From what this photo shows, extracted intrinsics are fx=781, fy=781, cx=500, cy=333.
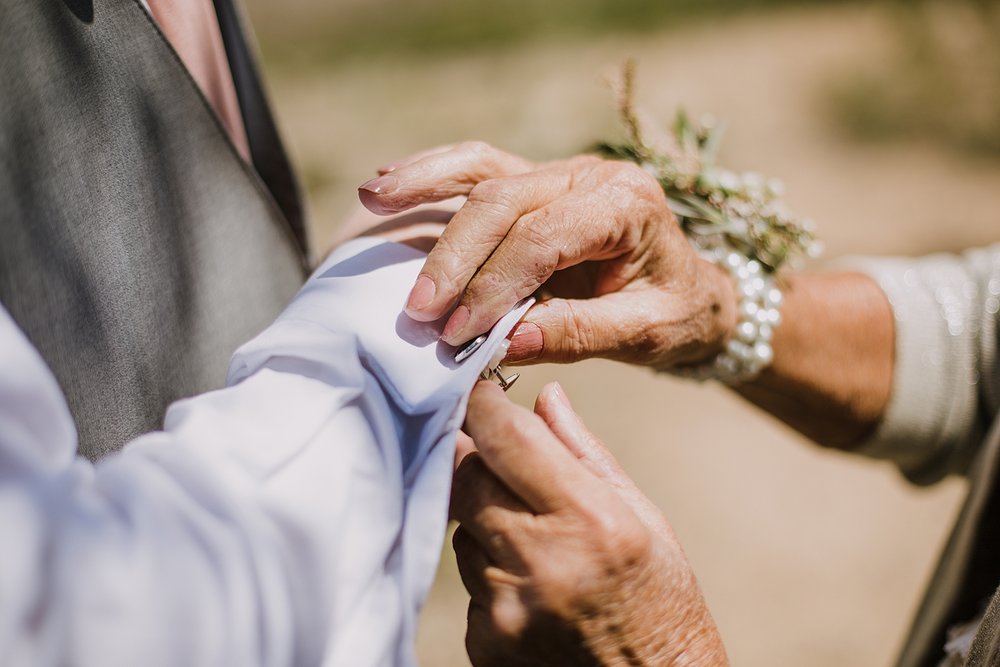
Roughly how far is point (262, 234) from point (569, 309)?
0.56 meters

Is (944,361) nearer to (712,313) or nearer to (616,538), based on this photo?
(712,313)

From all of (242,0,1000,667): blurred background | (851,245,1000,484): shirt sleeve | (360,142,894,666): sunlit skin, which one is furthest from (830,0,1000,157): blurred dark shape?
(360,142,894,666): sunlit skin

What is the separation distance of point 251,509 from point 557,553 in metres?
0.31

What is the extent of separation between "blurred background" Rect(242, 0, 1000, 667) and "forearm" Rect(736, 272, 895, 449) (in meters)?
1.17

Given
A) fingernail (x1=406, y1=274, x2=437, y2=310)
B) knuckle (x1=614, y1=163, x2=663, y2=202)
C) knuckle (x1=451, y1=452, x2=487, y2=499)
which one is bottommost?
knuckle (x1=451, y1=452, x2=487, y2=499)

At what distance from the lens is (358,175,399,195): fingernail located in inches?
39.6

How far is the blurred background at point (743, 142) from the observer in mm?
2543

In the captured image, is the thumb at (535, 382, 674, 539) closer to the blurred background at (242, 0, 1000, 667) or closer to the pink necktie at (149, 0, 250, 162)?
the pink necktie at (149, 0, 250, 162)

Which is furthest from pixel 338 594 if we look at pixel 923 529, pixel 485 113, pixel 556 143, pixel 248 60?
pixel 485 113

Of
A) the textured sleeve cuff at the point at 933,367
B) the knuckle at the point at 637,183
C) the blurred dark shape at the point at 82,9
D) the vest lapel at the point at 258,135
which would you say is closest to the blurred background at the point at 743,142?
the textured sleeve cuff at the point at 933,367

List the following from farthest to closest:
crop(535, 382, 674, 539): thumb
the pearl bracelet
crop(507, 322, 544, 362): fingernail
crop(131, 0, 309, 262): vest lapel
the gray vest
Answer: the pearl bracelet
crop(131, 0, 309, 262): vest lapel
crop(507, 322, 544, 362): fingernail
crop(535, 382, 674, 539): thumb
the gray vest

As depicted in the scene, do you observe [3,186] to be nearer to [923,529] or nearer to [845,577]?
[845,577]

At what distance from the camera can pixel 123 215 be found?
953mm

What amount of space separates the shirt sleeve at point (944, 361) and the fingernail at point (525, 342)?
0.87 m
